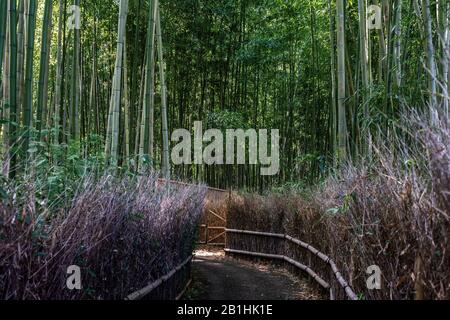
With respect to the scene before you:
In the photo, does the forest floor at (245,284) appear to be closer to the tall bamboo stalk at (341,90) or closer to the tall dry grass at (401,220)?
the tall dry grass at (401,220)

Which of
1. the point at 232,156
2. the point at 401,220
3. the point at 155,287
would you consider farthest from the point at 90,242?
the point at 232,156

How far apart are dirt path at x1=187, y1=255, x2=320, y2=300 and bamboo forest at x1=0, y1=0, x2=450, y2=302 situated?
67 millimetres

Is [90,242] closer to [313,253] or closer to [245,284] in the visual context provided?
[313,253]

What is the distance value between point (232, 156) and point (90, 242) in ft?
33.3

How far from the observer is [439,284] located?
199 centimetres

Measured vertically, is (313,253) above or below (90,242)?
below

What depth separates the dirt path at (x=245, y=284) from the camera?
547 centimetres

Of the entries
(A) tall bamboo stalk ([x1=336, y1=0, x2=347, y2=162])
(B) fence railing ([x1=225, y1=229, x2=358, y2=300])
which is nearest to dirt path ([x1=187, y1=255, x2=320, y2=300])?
(B) fence railing ([x1=225, y1=229, x2=358, y2=300])

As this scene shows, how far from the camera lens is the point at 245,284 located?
629 cm

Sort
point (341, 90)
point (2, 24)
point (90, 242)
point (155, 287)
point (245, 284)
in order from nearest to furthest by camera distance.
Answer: point (90, 242) < point (2, 24) < point (155, 287) < point (341, 90) < point (245, 284)

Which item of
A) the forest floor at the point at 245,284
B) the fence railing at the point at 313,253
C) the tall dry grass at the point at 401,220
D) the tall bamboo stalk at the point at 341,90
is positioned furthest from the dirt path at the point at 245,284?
the tall bamboo stalk at the point at 341,90

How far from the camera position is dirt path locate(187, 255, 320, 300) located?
547 cm

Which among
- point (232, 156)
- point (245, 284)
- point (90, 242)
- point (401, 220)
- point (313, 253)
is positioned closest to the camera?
point (401, 220)
